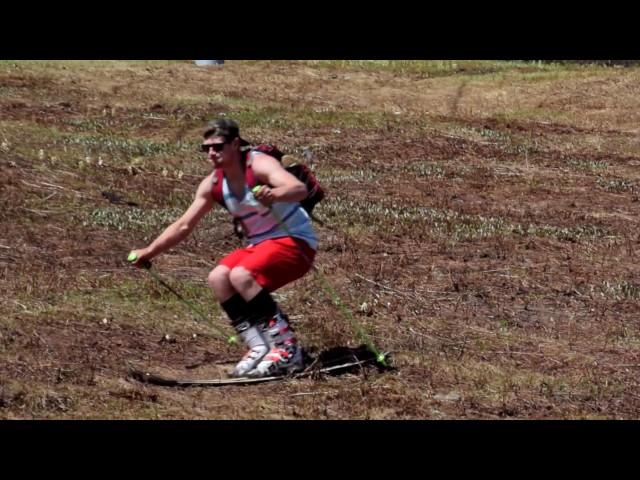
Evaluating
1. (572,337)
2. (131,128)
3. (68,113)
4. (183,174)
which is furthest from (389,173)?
(572,337)

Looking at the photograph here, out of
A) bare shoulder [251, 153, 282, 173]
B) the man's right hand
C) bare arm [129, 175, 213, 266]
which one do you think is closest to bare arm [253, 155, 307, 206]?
bare shoulder [251, 153, 282, 173]

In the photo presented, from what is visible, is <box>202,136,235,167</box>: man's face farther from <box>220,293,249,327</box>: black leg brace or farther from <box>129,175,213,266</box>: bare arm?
<box>220,293,249,327</box>: black leg brace

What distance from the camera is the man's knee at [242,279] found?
30.1ft

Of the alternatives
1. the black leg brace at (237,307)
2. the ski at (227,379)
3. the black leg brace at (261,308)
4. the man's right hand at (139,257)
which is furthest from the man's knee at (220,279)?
the ski at (227,379)

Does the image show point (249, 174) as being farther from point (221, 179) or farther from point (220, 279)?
point (220, 279)

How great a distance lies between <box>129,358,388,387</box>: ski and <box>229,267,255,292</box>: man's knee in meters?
0.67

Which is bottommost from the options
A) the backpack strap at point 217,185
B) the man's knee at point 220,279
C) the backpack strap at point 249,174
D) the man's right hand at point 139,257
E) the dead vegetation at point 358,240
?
the dead vegetation at point 358,240

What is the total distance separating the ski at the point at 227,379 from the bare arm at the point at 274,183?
1.31 meters

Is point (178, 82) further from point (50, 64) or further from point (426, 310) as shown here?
point (426, 310)

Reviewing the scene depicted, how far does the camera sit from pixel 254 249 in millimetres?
9352

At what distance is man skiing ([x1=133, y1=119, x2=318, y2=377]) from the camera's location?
913cm

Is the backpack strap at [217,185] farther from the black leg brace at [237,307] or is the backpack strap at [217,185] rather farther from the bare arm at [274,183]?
the black leg brace at [237,307]

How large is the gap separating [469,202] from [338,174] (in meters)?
2.32

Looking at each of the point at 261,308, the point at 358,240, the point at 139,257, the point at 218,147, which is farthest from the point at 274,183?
the point at 358,240
